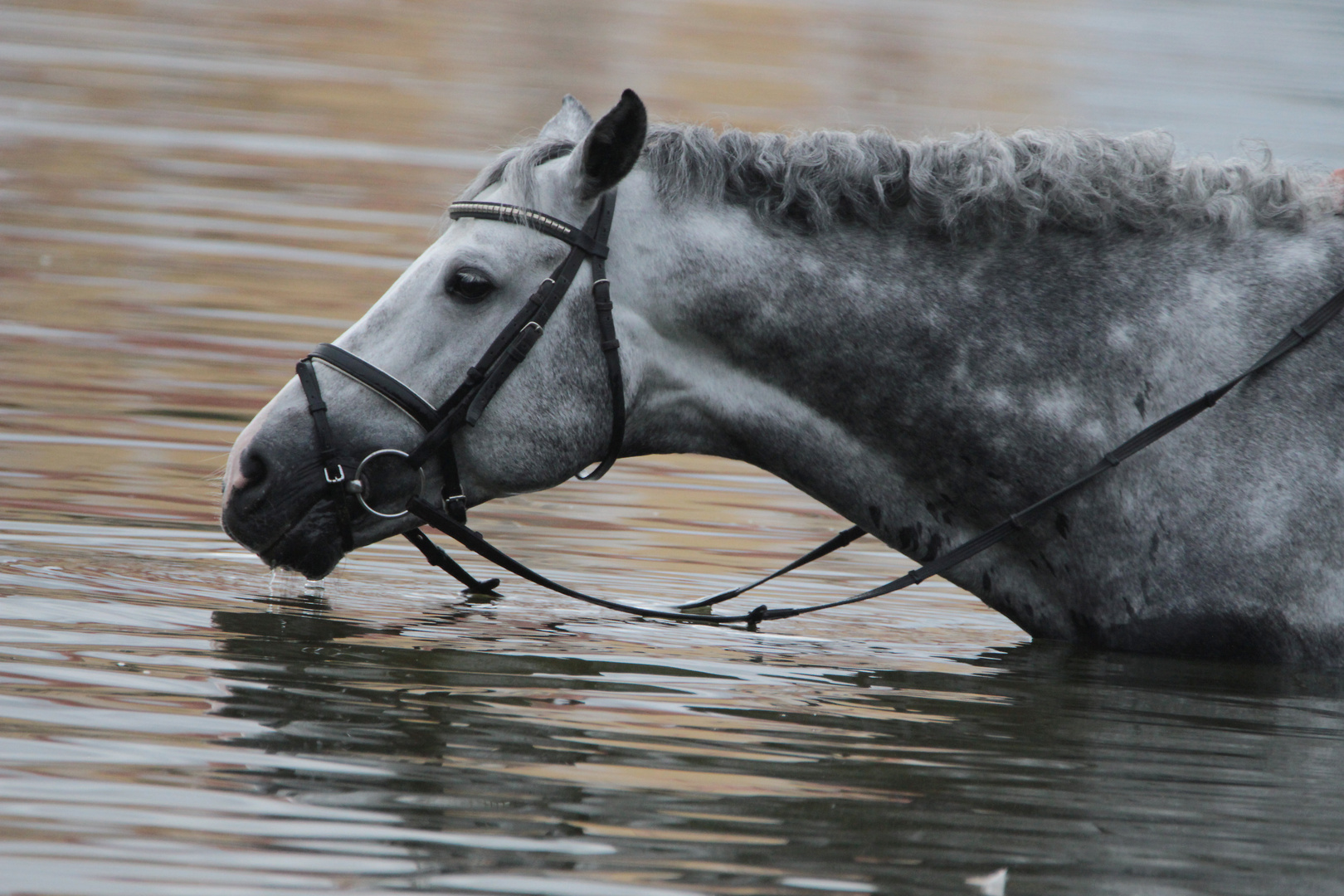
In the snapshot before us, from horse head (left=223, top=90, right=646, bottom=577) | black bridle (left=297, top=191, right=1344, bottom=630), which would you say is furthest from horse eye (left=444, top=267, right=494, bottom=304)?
black bridle (left=297, top=191, right=1344, bottom=630)

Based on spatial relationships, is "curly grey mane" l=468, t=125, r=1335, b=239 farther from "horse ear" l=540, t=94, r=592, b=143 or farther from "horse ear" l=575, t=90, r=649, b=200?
"horse ear" l=575, t=90, r=649, b=200

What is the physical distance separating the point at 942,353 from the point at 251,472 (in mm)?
1923

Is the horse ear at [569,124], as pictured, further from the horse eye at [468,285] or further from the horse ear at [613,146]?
the horse eye at [468,285]

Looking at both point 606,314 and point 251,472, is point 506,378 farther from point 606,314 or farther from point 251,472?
point 251,472

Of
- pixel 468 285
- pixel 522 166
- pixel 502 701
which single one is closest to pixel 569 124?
pixel 522 166

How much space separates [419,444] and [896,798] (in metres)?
1.64

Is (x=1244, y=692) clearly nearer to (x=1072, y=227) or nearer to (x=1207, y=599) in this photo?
(x=1207, y=599)

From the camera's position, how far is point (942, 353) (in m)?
5.05

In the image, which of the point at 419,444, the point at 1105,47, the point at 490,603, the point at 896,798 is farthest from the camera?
the point at 1105,47

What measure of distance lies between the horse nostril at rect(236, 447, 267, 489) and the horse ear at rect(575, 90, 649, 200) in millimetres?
1136

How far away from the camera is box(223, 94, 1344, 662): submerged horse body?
16.3 ft

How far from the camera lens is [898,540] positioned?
5.27 m

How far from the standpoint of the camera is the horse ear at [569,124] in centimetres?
524

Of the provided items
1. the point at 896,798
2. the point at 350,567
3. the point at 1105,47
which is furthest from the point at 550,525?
the point at 1105,47
